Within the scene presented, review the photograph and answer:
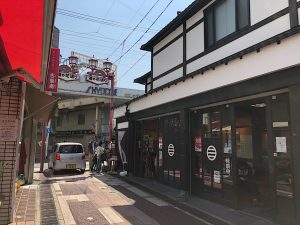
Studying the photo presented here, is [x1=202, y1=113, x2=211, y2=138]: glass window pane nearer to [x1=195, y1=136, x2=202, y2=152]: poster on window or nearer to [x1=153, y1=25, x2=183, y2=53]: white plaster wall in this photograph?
[x1=195, y1=136, x2=202, y2=152]: poster on window

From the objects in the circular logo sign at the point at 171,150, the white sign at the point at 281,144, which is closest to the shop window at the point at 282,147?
the white sign at the point at 281,144

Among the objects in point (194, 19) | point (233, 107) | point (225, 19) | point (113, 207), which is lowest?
point (113, 207)

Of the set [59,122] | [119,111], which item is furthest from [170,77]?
[59,122]

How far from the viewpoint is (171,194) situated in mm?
10938

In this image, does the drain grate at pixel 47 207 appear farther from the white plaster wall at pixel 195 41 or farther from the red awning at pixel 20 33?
the white plaster wall at pixel 195 41

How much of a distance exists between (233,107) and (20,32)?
5.73 m

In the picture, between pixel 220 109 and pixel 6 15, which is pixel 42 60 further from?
pixel 220 109

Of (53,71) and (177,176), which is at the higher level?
(53,71)

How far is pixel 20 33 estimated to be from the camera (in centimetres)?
640

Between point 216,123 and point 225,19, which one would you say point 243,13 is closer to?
point 225,19

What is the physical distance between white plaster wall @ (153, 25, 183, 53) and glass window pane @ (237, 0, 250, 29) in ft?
11.6

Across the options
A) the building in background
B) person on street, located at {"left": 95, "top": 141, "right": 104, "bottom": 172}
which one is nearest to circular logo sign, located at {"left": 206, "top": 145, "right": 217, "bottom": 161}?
person on street, located at {"left": 95, "top": 141, "right": 104, "bottom": 172}

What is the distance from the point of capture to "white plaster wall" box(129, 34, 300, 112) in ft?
21.2

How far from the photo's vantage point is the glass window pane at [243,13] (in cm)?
859
